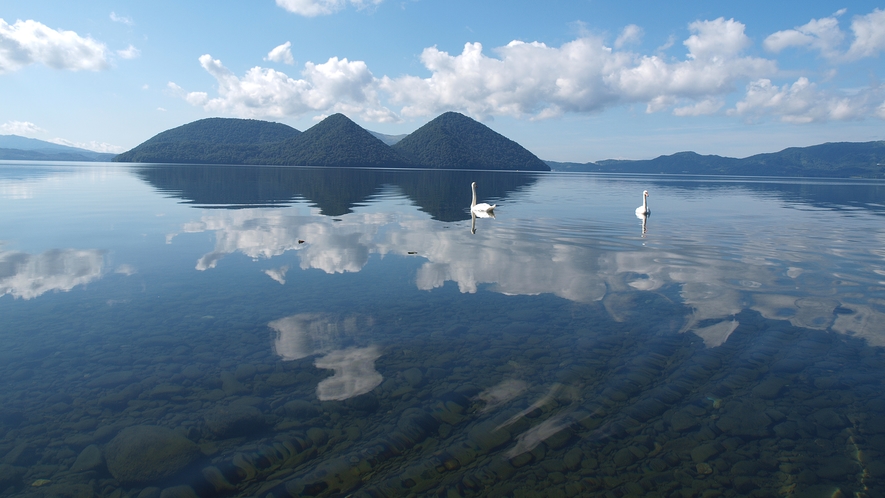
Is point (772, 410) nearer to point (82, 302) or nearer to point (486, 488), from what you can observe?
point (486, 488)

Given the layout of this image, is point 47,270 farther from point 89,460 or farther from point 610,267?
point 610,267

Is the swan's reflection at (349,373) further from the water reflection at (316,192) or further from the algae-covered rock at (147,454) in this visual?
the water reflection at (316,192)

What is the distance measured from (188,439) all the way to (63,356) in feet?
14.2

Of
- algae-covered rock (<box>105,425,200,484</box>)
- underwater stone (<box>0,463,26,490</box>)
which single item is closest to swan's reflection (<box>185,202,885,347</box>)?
algae-covered rock (<box>105,425,200,484</box>)

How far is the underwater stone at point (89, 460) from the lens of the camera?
612cm

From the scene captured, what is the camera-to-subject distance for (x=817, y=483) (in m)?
6.01

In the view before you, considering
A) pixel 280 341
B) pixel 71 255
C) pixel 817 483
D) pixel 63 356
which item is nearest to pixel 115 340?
pixel 63 356

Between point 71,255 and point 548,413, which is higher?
point 71,255

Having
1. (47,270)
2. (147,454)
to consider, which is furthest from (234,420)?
(47,270)

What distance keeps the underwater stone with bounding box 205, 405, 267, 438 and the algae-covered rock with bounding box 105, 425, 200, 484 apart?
1.38ft

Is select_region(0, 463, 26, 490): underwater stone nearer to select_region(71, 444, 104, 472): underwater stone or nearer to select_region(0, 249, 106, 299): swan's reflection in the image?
select_region(71, 444, 104, 472): underwater stone

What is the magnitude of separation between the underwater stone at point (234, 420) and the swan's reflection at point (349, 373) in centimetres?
103

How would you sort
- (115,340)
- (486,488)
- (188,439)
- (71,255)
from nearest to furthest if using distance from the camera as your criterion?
1. (486,488)
2. (188,439)
3. (115,340)
4. (71,255)

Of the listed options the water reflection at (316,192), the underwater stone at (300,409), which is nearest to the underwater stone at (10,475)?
the underwater stone at (300,409)
